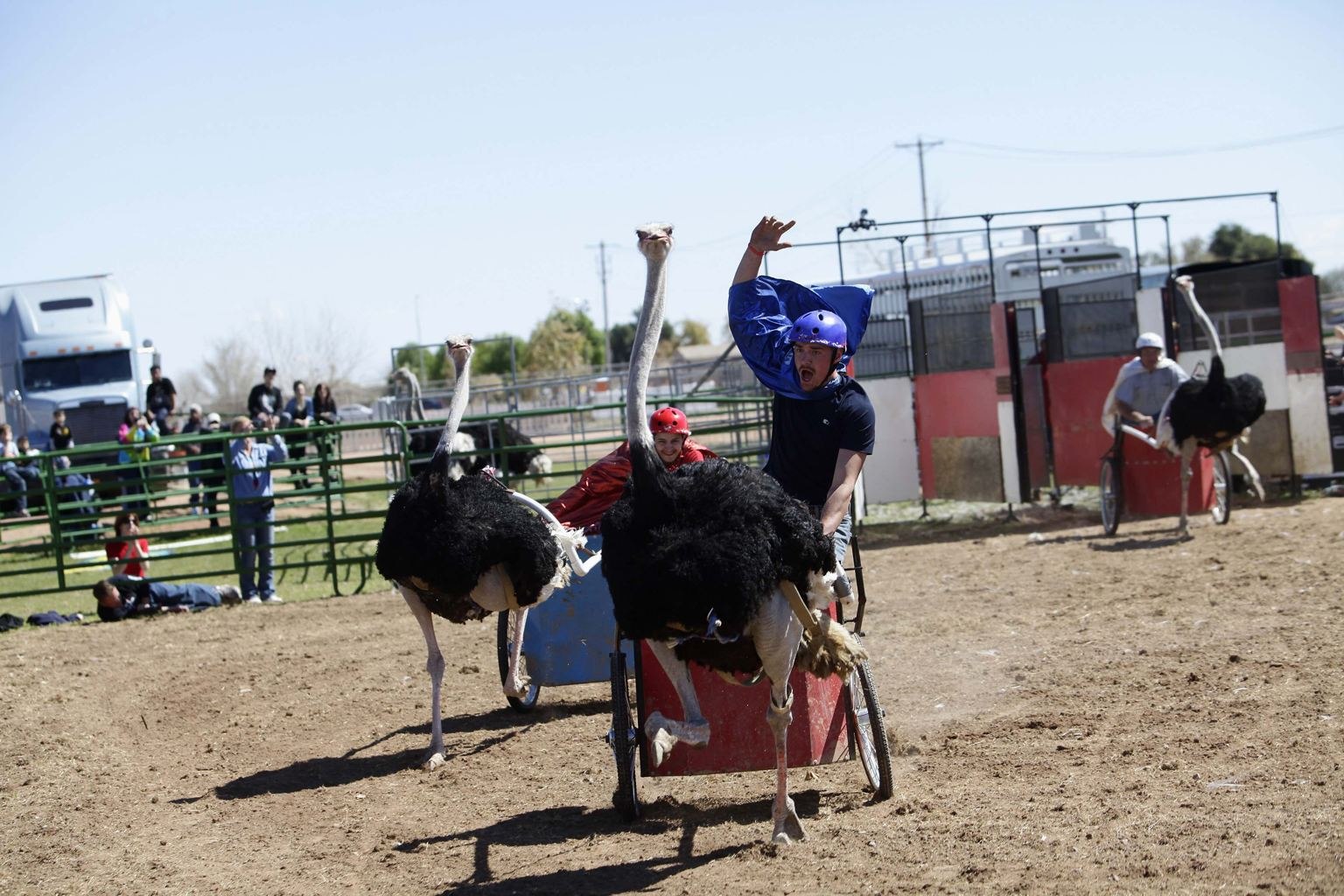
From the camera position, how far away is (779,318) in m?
5.65

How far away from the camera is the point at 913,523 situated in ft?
51.8

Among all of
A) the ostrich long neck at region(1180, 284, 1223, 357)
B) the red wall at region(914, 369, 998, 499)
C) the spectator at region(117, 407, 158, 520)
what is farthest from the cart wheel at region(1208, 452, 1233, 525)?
the spectator at region(117, 407, 158, 520)

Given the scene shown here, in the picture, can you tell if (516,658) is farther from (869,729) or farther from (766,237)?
(766,237)

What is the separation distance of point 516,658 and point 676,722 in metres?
2.34

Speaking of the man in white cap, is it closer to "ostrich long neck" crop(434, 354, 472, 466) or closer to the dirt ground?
the dirt ground

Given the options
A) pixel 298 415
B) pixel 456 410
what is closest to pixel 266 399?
pixel 298 415

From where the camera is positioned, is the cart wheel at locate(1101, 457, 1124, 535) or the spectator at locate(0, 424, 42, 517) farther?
the spectator at locate(0, 424, 42, 517)

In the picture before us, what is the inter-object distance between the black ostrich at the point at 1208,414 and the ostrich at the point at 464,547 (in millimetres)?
7230

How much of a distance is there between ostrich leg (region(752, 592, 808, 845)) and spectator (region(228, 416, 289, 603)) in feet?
28.8

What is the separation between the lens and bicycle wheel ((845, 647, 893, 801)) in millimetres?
5332

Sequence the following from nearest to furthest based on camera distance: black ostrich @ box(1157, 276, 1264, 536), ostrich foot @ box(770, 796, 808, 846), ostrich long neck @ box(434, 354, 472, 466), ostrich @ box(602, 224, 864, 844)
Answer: ostrich @ box(602, 224, 864, 844) → ostrich foot @ box(770, 796, 808, 846) → ostrich long neck @ box(434, 354, 472, 466) → black ostrich @ box(1157, 276, 1264, 536)

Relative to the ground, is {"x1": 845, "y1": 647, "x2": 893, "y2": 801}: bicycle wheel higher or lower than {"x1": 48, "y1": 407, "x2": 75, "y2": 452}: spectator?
lower

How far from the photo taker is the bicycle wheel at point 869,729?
17.5 ft

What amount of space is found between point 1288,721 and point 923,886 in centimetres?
A: 243
